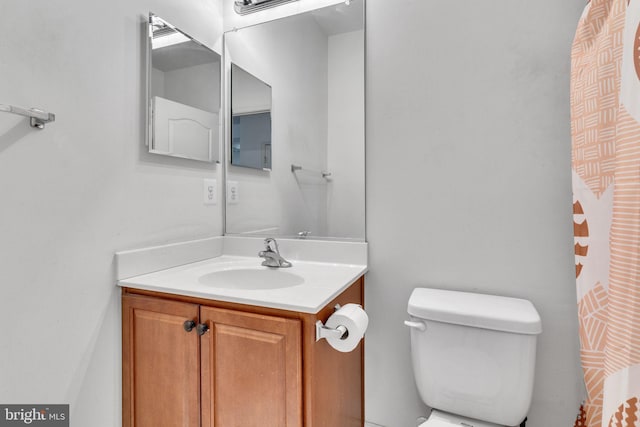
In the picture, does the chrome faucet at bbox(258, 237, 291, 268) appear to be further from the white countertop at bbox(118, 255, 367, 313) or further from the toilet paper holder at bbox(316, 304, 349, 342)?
the toilet paper holder at bbox(316, 304, 349, 342)

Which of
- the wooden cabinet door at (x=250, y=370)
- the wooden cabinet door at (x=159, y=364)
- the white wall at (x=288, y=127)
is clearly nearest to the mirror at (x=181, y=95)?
the white wall at (x=288, y=127)

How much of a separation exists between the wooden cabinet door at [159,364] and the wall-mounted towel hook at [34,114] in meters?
0.62

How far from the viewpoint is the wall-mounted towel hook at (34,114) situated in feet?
2.51

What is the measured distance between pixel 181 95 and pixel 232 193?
1.73 feet

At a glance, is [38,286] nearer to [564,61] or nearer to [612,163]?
[612,163]

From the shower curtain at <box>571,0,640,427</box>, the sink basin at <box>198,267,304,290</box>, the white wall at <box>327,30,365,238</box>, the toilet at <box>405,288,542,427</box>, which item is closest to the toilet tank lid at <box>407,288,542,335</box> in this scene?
the toilet at <box>405,288,542,427</box>

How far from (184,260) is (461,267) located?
46.8 inches

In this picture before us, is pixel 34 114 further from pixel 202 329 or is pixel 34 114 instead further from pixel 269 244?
pixel 269 244

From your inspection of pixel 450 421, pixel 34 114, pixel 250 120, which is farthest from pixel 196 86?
pixel 450 421

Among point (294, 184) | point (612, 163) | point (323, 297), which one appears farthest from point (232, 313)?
point (612, 163)

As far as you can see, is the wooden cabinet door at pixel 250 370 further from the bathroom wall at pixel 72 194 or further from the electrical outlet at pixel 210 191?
the electrical outlet at pixel 210 191

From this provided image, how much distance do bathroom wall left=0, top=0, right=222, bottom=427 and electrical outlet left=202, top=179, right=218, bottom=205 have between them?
0.24 metres

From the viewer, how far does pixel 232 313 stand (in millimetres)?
950

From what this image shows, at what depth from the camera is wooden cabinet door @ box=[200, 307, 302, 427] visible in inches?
34.2
